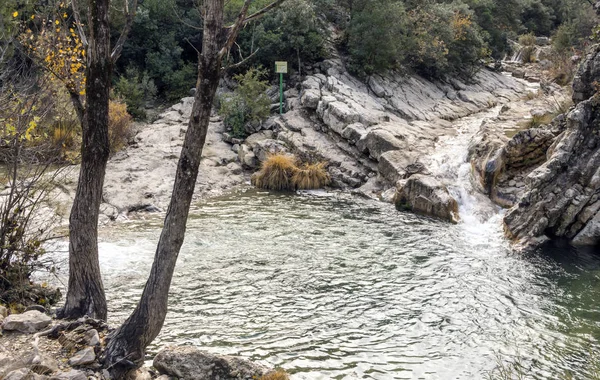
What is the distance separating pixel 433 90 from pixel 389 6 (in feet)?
19.4

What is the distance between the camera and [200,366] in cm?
638

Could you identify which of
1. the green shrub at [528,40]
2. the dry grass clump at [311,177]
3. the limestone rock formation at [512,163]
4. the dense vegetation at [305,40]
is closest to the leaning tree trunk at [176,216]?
the limestone rock formation at [512,163]

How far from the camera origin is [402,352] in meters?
8.27

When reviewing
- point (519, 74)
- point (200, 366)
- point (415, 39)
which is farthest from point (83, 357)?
point (519, 74)

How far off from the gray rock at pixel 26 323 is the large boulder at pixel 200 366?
4.99 feet

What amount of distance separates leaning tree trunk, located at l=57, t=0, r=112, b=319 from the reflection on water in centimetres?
152

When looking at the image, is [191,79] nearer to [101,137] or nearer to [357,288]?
[357,288]

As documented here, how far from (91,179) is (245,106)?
16195 mm

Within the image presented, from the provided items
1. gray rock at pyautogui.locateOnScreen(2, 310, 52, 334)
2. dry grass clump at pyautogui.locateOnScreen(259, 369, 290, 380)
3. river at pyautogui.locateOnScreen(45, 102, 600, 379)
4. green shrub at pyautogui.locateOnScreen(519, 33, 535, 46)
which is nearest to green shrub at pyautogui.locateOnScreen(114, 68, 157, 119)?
river at pyautogui.locateOnScreen(45, 102, 600, 379)

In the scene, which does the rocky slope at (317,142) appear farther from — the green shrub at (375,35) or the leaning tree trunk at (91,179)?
the leaning tree trunk at (91,179)

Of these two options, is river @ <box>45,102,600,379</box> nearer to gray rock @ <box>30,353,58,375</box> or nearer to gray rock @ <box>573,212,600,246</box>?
gray rock @ <box>573,212,600,246</box>

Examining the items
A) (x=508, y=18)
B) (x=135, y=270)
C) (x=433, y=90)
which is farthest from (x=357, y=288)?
(x=508, y=18)

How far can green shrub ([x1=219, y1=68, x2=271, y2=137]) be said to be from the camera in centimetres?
2225

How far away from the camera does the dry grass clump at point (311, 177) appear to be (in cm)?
1908
